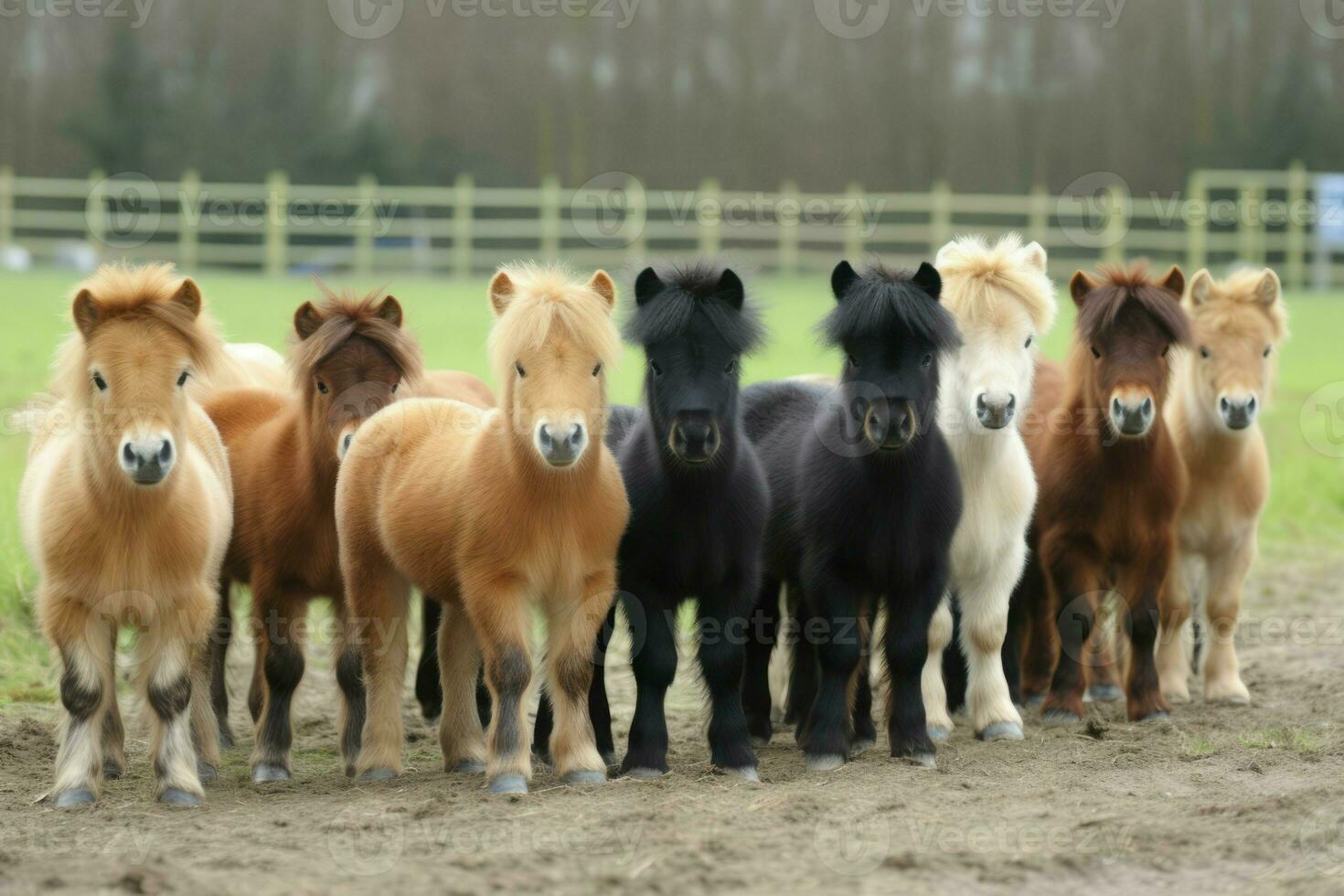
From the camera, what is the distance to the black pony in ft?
18.0

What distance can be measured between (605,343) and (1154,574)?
306cm

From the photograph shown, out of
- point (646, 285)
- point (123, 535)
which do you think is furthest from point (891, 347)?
point (123, 535)

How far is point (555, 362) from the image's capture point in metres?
5.07

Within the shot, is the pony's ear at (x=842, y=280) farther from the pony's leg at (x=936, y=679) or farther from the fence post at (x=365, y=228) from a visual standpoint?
the fence post at (x=365, y=228)

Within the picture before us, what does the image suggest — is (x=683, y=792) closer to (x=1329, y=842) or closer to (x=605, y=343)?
(x=605, y=343)

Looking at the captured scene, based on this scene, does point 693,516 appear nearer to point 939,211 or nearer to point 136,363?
point 136,363

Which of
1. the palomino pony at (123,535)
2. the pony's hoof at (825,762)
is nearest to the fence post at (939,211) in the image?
the pony's hoof at (825,762)

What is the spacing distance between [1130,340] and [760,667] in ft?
7.34

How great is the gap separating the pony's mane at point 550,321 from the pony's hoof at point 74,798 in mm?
2124

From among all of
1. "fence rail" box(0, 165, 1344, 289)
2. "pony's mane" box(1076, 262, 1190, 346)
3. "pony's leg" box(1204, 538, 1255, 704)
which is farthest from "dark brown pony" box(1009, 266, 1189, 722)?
"fence rail" box(0, 165, 1344, 289)

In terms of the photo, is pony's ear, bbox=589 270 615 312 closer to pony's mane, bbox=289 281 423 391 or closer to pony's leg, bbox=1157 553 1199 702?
pony's mane, bbox=289 281 423 391

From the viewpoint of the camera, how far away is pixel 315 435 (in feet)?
19.9

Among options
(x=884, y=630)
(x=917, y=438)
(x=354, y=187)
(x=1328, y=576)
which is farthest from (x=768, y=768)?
(x=354, y=187)

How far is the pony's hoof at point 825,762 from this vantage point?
18.3 feet
